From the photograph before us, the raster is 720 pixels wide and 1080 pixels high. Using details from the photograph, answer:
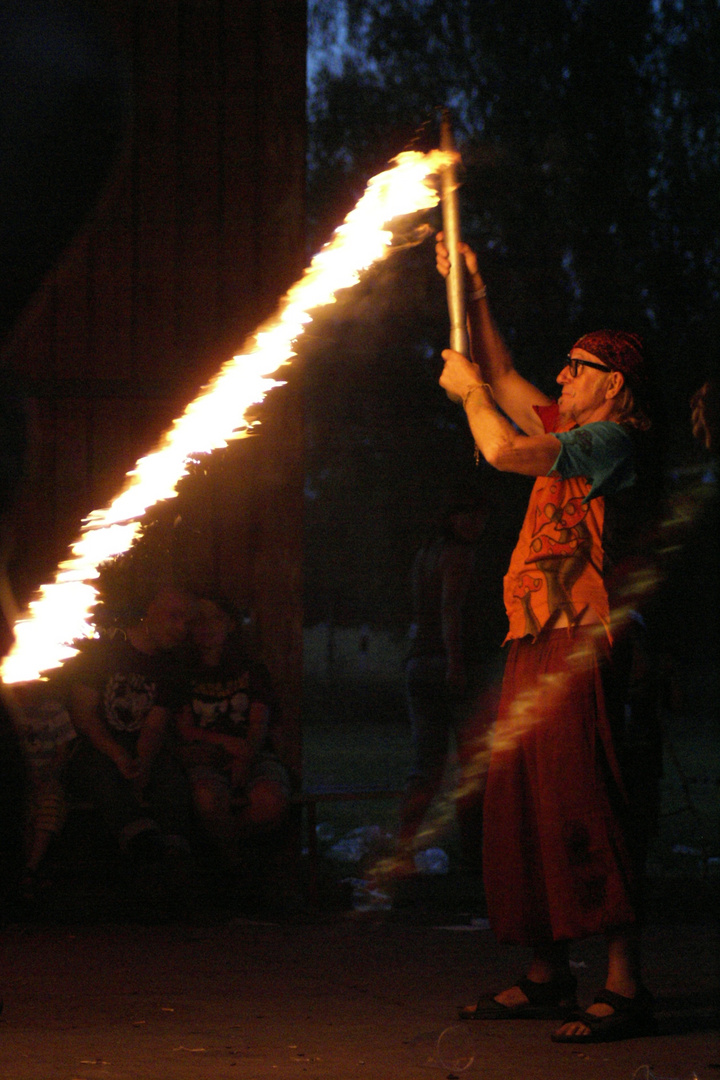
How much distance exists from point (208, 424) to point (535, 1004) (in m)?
3.70

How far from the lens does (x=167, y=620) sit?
5844 mm

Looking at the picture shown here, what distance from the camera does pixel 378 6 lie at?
62.8ft

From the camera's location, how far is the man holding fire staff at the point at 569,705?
3352 millimetres

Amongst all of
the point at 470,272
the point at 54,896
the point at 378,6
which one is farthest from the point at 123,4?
the point at 378,6

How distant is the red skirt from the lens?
132 inches

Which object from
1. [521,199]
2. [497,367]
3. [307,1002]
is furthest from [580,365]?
[521,199]

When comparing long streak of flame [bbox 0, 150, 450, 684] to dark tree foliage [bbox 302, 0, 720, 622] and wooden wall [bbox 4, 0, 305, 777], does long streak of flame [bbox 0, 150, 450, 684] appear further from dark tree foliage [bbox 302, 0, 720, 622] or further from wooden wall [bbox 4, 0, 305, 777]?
dark tree foliage [bbox 302, 0, 720, 622]

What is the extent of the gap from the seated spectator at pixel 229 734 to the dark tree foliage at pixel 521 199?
11321mm

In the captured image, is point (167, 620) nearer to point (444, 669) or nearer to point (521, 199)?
point (444, 669)

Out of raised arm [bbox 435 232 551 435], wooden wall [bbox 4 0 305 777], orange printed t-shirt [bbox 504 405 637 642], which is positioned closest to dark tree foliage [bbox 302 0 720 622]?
wooden wall [bbox 4 0 305 777]

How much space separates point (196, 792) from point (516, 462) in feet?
9.39

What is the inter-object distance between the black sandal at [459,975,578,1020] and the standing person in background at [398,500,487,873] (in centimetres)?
282

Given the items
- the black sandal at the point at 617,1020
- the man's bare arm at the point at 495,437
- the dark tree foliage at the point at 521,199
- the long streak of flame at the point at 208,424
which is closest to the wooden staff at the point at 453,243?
the man's bare arm at the point at 495,437

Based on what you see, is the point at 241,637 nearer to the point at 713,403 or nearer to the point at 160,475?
the point at 160,475
